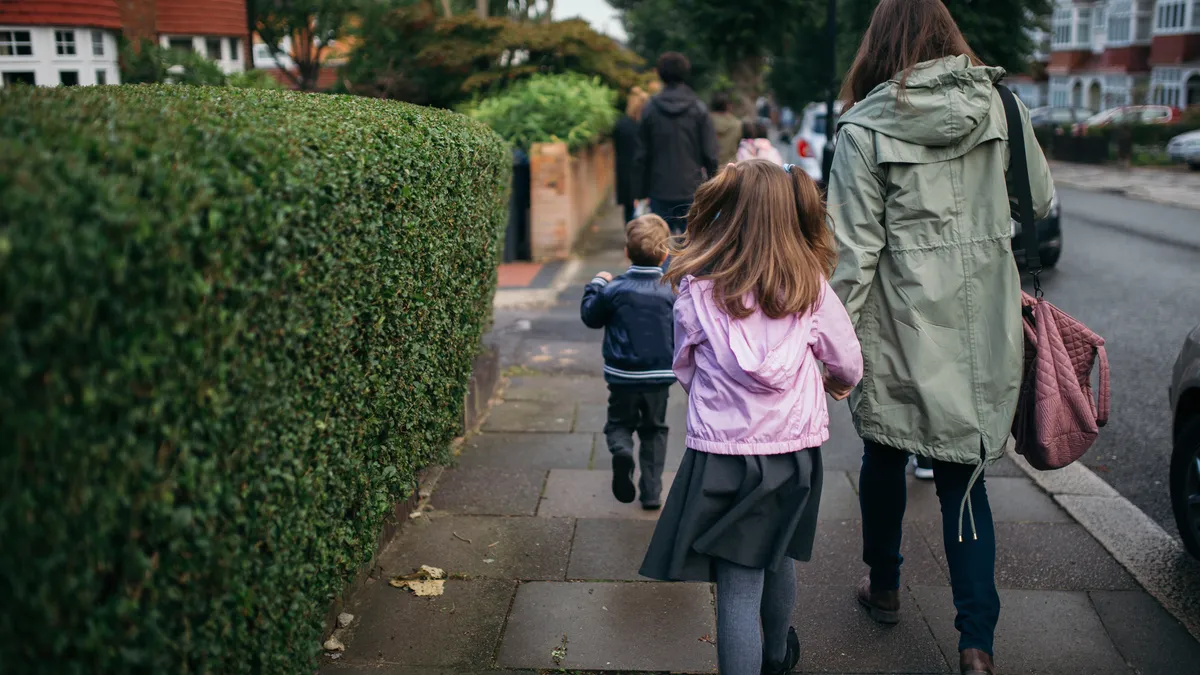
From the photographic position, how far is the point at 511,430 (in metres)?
6.12

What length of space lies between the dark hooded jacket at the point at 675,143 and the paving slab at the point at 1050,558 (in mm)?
5119

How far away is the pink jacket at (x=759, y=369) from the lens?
294 cm

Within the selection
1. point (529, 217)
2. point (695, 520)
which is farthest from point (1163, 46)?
point (695, 520)

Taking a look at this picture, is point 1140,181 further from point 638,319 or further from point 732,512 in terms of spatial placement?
point 732,512

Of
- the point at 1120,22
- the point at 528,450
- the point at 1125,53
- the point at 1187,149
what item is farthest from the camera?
the point at 1120,22

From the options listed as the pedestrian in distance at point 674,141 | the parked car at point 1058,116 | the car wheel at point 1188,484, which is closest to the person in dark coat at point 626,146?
the pedestrian in distance at point 674,141

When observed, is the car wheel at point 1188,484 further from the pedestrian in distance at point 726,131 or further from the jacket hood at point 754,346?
the pedestrian in distance at point 726,131

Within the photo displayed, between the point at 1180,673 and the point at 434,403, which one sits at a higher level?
the point at 434,403

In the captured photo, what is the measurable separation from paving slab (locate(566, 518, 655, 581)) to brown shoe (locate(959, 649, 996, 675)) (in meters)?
1.26

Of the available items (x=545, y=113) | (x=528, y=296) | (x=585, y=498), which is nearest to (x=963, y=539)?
(x=585, y=498)

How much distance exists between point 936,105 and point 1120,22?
53033 millimetres

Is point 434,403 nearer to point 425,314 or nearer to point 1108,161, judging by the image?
point 425,314

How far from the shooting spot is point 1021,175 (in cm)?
341

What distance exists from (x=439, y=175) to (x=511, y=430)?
248cm
